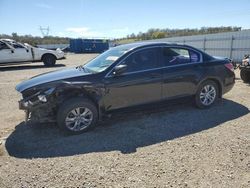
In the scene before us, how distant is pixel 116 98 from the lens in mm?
5008

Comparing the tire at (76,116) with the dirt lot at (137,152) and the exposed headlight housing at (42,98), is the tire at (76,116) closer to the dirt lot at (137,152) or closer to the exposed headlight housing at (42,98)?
the dirt lot at (137,152)

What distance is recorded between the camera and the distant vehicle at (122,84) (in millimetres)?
4641

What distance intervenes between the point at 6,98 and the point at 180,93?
512cm

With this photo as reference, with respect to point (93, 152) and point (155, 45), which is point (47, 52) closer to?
point (155, 45)

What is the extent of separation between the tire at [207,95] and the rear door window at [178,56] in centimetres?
62

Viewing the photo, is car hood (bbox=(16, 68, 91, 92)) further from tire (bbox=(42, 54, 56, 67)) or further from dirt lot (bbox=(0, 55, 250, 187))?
tire (bbox=(42, 54, 56, 67))

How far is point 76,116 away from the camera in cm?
473

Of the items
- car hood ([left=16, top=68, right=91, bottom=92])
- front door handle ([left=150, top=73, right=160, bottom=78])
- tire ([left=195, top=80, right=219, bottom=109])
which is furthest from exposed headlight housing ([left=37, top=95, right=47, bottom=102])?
tire ([left=195, top=80, right=219, bottom=109])

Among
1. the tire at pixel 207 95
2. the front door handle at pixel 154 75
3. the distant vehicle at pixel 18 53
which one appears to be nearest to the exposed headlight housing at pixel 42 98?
the front door handle at pixel 154 75

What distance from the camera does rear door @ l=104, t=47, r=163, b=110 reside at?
4.95 m

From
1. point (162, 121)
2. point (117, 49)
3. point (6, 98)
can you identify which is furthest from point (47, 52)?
point (162, 121)

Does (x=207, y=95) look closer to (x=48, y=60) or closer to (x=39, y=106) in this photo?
(x=39, y=106)

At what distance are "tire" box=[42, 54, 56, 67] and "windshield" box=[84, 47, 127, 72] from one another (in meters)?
12.2

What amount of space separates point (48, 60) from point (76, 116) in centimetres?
1331
